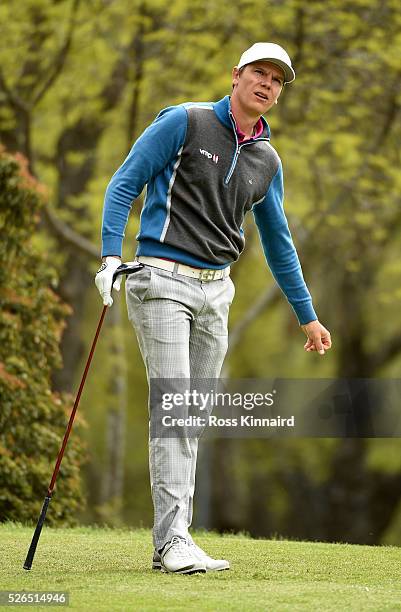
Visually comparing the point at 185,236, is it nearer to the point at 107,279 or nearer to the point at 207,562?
the point at 107,279

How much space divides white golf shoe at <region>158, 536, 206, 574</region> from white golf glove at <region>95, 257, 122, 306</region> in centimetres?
100

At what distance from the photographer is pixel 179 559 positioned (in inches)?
181

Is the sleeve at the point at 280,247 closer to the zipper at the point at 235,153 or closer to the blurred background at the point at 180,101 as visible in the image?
the zipper at the point at 235,153

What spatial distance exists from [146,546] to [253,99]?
90.8 inches

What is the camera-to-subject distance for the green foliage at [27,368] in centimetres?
803

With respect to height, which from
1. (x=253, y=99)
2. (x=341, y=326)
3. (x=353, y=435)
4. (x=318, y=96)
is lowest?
(x=353, y=435)

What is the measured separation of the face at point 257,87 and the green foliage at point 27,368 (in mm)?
3591

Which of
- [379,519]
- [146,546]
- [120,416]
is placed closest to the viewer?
[146,546]

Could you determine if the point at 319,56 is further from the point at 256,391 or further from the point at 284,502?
the point at 284,502

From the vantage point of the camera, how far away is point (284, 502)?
1098 inches

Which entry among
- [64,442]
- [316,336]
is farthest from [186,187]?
[64,442]

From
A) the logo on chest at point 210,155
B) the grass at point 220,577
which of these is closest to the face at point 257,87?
the logo on chest at point 210,155

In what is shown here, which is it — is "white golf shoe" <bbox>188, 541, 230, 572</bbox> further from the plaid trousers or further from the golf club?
the golf club

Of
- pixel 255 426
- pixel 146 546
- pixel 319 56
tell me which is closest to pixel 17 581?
pixel 146 546
